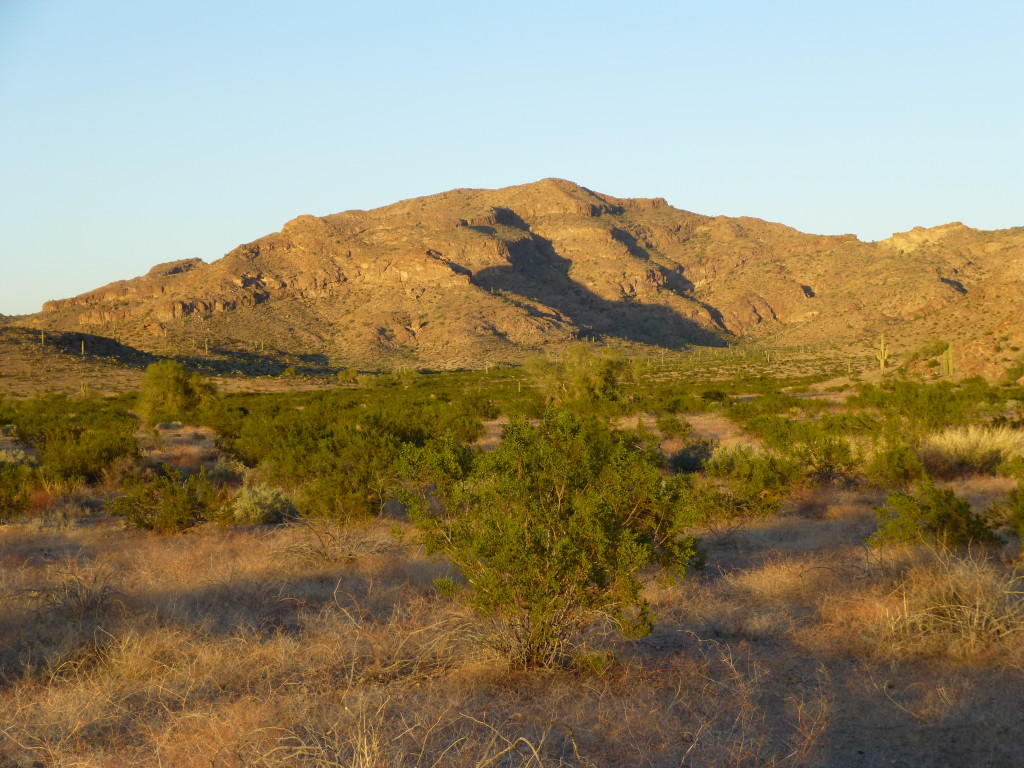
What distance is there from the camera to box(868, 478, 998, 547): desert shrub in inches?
263

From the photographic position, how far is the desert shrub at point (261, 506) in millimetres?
10078

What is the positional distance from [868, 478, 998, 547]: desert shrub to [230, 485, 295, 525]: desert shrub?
7899 millimetres

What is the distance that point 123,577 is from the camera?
6965mm

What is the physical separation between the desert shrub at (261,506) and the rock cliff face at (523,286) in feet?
203

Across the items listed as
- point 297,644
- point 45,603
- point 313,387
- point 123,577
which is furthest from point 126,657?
point 313,387

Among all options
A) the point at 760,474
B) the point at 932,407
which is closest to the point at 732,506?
the point at 760,474

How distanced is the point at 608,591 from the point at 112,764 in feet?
10.2

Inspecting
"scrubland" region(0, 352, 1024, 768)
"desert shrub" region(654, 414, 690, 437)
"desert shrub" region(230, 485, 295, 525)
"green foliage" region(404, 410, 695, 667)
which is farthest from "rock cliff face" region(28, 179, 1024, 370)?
"green foliage" region(404, 410, 695, 667)

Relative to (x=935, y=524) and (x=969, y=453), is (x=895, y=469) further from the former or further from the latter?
(x=935, y=524)

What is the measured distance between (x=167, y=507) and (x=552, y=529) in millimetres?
6470

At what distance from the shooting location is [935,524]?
685 cm

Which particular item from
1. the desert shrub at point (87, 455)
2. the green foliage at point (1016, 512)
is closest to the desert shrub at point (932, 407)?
the green foliage at point (1016, 512)

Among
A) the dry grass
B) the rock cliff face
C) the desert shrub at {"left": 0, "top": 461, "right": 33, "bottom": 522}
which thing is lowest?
the dry grass

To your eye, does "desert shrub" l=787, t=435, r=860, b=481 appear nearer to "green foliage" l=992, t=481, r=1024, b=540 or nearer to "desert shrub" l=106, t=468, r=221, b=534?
"green foliage" l=992, t=481, r=1024, b=540
